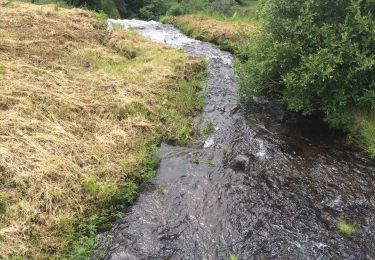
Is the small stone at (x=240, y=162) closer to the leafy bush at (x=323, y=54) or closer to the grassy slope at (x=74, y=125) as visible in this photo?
the grassy slope at (x=74, y=125)

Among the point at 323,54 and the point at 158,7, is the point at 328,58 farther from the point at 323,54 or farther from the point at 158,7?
the point at 158,7

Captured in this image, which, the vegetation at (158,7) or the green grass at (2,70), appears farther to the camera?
the vegetation at (158,7)

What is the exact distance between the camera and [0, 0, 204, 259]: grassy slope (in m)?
6.71

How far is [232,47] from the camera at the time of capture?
20.2m

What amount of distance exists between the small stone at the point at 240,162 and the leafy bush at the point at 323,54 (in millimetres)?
2868

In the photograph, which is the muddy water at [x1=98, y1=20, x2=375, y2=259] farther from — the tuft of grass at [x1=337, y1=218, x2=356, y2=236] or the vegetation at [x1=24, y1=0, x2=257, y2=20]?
the vegetation at [x1=24, y1=0, x2=257, y2=20]

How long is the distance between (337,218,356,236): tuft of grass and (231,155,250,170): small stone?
2667mm

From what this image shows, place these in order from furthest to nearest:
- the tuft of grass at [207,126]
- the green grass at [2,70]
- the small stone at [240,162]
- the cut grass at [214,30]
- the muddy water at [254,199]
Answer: the cut grass at [214,30], the tuft of grass at [207,126], the green grass at [2,70], the small stone at [240,162], the muddy water at [254,199]

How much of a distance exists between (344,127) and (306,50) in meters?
2.64

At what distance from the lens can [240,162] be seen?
31.3 ft

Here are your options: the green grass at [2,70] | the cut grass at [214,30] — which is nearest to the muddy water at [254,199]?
the green grass at [2,70]

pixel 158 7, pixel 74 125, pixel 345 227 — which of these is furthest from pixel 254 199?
pixel 158 7

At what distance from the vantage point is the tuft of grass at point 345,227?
7273 mm

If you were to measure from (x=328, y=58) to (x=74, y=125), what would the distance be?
24.0 ft
